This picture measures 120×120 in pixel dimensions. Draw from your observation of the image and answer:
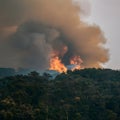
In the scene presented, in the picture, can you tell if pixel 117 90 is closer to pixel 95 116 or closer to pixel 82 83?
pixel 82 83

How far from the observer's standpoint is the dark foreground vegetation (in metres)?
65.2

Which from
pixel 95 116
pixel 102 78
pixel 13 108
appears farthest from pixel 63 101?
pixel 102 78

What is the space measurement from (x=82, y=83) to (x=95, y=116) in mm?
15406

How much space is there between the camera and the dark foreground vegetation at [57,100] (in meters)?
65.2

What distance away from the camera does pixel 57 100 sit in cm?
7525

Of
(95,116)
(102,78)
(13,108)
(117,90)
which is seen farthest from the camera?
(102,78)

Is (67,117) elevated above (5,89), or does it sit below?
below

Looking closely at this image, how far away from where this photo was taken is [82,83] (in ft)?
277

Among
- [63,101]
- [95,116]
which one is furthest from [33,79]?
[95,116]

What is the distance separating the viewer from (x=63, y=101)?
72688 mm

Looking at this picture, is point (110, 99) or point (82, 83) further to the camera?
point (82, 83)

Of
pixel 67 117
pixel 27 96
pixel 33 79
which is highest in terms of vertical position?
pixel 33 79

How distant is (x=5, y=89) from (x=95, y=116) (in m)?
19.7

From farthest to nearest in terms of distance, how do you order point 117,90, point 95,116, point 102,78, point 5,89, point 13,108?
point 102,78
point 117,90
point 5,89
point 95,116
point 13,108
